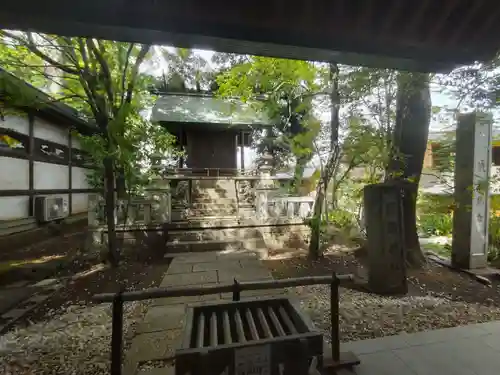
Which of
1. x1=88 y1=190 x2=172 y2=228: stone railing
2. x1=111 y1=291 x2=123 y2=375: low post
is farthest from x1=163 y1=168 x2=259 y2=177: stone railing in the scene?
x1=111 y1=291 x2=123 y2=375: low post

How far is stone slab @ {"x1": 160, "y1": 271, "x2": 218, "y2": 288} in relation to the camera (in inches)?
156

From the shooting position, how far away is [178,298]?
3652 mm

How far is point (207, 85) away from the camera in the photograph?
1527cm

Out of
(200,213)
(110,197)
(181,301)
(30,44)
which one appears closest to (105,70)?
(30,44)

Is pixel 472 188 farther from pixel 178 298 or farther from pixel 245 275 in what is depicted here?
pixel 178 298

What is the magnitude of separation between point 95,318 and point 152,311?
86 cm

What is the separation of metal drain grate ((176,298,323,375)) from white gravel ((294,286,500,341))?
4.45ft

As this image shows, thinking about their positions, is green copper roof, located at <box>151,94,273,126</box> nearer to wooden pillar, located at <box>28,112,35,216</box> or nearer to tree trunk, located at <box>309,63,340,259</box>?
wooden pillar, located at <box>28,112,35,216</box>

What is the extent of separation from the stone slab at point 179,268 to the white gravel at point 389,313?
1.98m

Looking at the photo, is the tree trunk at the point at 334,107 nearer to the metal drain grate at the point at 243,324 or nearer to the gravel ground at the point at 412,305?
the gravel ground at the point at 412,305

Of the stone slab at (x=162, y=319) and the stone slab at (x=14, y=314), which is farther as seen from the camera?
the stone slab at (x=14, y=314)

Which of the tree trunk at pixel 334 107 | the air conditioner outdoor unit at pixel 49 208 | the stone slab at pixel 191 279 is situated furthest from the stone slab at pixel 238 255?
the air conditioner outdoor unit at pixel 49 208

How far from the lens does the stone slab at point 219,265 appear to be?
463 centimetres

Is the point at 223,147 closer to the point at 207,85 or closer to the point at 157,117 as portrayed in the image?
the point at 157,117
